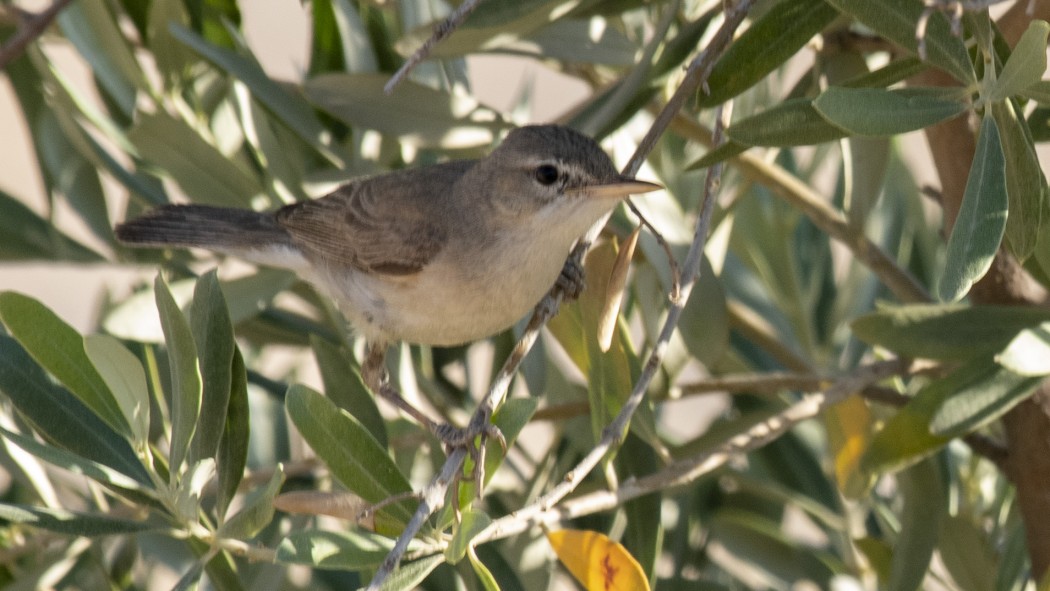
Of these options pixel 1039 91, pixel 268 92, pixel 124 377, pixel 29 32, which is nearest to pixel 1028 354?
pixel 1039 91

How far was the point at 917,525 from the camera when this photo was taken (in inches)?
92.9

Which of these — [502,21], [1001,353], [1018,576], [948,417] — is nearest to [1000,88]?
[1001,353]

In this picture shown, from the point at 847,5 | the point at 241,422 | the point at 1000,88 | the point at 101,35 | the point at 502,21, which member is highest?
the point at 101,35

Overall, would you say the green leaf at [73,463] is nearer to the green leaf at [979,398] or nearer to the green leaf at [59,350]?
the green leaf at [59,350]

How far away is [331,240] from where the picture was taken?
3355 mm

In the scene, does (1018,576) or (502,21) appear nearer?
(502,21)

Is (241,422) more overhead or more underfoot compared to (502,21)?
more underfoot

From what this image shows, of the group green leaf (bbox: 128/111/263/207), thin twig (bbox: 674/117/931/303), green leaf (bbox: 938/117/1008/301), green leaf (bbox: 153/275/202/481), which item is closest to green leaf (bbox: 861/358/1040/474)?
thin twig (bbox: 674/117/931/303)

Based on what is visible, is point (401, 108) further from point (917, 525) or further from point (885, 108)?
point (917, 525)

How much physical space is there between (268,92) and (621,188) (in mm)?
796

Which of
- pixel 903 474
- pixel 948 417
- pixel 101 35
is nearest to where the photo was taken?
pixel 948 417

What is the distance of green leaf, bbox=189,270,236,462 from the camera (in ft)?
6.75

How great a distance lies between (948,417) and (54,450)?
1.47m

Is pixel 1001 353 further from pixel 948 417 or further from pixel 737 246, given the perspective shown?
pixel 737 246
